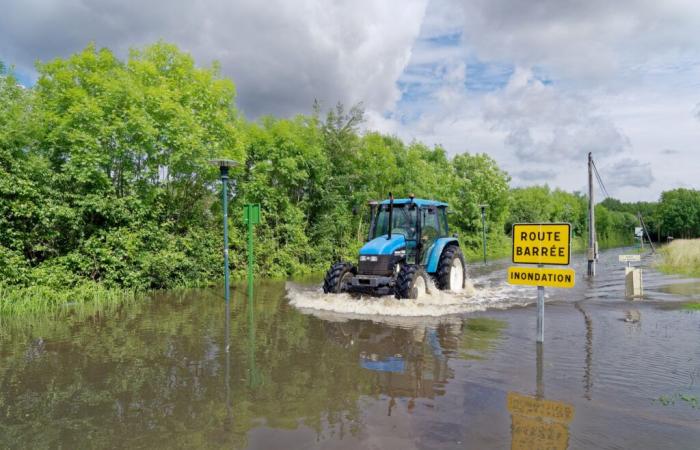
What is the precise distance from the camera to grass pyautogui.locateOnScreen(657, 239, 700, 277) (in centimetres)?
1778

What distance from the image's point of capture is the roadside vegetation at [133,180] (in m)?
11.3

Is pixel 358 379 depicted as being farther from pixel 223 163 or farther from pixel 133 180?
pixel 133 180

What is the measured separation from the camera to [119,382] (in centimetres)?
549

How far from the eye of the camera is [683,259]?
19531mm

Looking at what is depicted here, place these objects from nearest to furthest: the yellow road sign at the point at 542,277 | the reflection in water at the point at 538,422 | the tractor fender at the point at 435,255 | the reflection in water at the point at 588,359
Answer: the reflection in water at the point at 538,422 < the reflection in water at the point at 588,359 < the yellow road sign at the point at 542,277 < the tractor fender at the point at 435,255

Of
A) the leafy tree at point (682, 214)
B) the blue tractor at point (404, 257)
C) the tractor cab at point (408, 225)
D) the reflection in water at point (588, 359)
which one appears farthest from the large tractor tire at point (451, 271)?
the leafy tree at point (682, 214)

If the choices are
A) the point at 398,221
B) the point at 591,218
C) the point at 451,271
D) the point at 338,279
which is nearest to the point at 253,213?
the point at 338,279

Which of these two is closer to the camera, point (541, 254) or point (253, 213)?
point (541, 254)

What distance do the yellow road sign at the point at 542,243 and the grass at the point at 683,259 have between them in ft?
44.9

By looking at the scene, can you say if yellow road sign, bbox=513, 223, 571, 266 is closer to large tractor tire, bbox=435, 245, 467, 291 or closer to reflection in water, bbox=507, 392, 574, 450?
reflection in water, bbox=507, 392, 574, 450

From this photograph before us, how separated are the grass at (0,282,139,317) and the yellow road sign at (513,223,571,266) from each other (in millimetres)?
9249

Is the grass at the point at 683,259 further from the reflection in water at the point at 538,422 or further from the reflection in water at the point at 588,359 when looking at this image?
the reflection in water at the point at 538,422

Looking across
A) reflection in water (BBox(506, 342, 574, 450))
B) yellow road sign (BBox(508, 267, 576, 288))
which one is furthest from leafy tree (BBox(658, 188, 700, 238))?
reflection in water (BBox(506, 342, 574, 450))

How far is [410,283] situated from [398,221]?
2.31m
